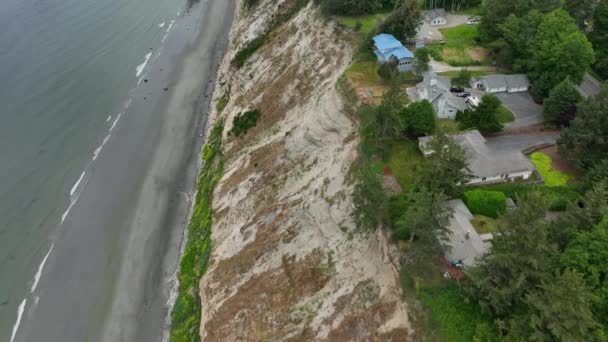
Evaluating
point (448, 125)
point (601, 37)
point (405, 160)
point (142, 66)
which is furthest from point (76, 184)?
point (601, 37)

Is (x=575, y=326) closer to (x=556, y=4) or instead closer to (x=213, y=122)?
(x=556, y=4)

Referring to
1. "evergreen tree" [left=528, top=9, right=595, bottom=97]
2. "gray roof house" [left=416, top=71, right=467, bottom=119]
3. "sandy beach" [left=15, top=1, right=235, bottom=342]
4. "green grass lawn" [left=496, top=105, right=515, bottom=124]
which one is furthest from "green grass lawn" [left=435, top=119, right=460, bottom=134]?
"sandy beach" [left=15, top=1, right=235, bottom=342]

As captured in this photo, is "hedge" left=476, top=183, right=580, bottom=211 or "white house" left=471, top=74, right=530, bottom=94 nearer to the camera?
"hedge" left=476, top=183, right=580, bottom=211

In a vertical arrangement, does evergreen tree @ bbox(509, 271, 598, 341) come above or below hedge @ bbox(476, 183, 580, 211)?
above

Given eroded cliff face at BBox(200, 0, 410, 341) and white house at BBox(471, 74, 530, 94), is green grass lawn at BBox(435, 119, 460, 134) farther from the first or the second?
white house at BBox(471, 74, 530, 94)

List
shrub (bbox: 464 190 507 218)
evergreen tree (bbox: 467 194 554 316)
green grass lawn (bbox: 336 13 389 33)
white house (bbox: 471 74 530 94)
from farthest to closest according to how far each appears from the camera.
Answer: green grass lawn (bbox: 336 13 389 33)
white house (bbox: 471 74 530 94)
shrub (bbox: 464 190 507 218)
evergreen tree (bbox: 467 194 554 316)

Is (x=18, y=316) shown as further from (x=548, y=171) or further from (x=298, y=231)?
(x=548, y=171)

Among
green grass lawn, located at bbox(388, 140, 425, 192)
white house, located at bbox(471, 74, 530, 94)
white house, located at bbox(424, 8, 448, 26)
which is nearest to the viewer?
green grass lawn, located at bbox(388, 140, 425, 192)

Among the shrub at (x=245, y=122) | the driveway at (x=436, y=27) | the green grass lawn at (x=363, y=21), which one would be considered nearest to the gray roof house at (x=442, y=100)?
the driveway at (x=436, y=27)
